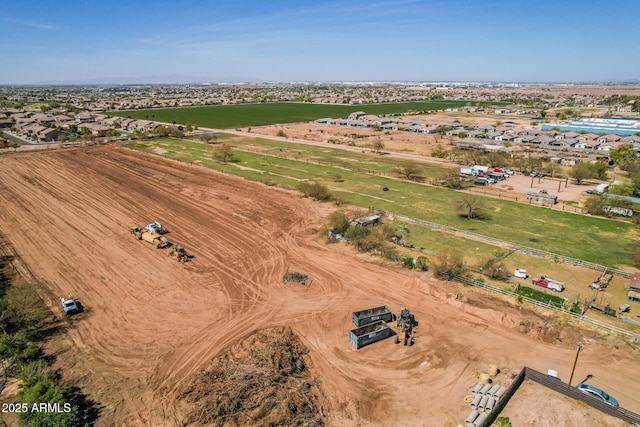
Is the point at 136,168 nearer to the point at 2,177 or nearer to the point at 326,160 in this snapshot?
the point at 2,177

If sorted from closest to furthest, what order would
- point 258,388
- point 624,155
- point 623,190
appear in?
1. point 258,388
2. point 623,190
3. point 624,155

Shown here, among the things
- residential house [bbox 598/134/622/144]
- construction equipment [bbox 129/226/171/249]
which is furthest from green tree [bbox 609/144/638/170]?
construction equipment [bbox 129/226/171/249]

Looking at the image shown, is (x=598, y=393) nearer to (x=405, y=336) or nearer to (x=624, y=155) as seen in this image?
(x=405, y=336)

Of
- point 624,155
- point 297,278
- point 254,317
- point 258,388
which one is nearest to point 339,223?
point 297,278

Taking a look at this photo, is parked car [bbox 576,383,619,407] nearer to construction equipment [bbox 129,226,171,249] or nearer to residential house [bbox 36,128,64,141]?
construction equipment [bbox 129,226,171,249]

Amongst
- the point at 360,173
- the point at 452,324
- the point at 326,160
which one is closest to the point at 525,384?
the point at 452,324

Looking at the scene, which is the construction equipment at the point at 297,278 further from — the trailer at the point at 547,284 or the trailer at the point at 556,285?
the trailer at the point at 556,285

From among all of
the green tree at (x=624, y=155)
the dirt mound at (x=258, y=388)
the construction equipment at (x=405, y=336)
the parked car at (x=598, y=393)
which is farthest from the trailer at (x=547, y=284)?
the green tree at (x=624, y=155)
